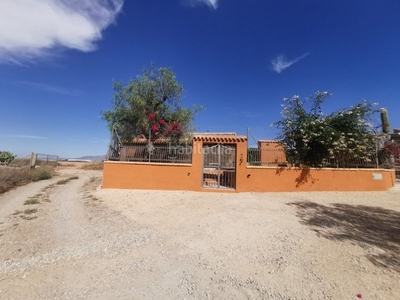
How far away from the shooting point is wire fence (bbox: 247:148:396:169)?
405 inches

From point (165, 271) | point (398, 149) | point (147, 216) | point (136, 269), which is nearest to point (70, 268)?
point (136, 269)

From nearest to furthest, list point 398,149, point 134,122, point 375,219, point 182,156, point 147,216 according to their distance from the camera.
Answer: point 375,219, point 147,216, point 182,156, point 398,149, point 134,122

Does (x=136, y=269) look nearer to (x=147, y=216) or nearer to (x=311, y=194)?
(x=147, y=216)

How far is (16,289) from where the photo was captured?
113 inches

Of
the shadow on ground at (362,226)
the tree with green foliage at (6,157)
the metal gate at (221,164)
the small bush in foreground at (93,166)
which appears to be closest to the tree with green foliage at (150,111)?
the metal gate at (221,164)

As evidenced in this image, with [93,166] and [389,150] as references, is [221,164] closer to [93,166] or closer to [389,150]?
[389,150]

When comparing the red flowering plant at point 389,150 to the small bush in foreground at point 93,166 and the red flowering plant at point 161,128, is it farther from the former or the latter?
the small bush in foreground at point 93,166

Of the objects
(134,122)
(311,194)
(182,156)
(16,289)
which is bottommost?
(16,289)

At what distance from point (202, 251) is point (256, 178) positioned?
672 cm

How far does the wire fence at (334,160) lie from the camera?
10.3 m

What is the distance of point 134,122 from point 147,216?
907 cm

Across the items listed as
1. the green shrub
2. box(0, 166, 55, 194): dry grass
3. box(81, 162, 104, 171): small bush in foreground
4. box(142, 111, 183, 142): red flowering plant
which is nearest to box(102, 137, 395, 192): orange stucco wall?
box(142, 111, 183, 142): red flowering plant

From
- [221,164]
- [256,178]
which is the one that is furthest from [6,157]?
[256,178]

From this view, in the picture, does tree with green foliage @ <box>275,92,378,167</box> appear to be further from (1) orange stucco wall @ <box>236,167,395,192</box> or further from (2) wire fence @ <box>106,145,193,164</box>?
(2) wire fence @ <box>106,145,193,164</box>
